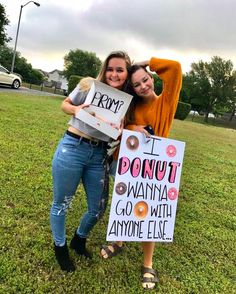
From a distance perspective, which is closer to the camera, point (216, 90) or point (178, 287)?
point (178, 287)

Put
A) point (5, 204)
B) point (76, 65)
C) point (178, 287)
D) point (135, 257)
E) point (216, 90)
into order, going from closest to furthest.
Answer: point (178, 287) < point (135, 257) < point (5, 204) < point (76, 65) < point (216, 90)

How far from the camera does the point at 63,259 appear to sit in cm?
314

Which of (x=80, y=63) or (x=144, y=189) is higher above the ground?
(x=80, y=63)

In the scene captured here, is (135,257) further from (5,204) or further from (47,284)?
(5,204)

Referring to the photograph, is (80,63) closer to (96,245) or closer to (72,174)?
(96,245)

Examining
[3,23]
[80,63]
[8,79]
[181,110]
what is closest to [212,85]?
[80,63]

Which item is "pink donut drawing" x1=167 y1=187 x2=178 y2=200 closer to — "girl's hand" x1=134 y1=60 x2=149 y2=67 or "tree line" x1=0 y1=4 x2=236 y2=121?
"girl's hand" x1=134 y1=60 x2=149 y2=67

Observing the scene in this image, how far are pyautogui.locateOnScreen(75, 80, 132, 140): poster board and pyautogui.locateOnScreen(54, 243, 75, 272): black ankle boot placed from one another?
1.08 m

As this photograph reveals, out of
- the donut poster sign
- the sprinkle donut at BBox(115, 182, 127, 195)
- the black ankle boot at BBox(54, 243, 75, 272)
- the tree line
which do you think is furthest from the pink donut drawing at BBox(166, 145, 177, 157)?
the tree line

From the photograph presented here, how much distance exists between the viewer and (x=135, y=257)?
3633 mm

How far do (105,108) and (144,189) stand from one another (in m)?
0.76

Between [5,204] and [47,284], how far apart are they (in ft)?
4.75

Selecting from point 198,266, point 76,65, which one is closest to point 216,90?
point 76,65

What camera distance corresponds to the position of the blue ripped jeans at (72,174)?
2.87 meters
